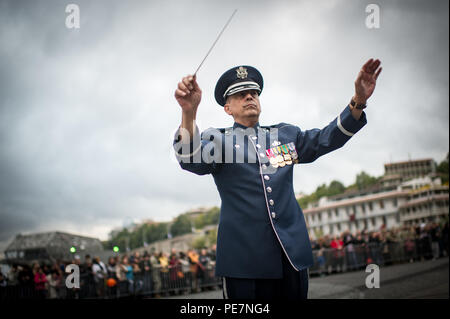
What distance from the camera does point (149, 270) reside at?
45.1 feet

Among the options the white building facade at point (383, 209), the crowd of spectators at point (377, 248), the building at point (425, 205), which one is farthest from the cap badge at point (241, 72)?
the building at point (425, 205)

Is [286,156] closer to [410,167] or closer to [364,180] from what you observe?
[364,180]

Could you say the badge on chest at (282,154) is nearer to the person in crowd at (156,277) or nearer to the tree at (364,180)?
the person in crowd at (156,277)

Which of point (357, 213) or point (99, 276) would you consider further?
point (357, 213)

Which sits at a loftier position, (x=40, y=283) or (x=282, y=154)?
(x=282, y=154)

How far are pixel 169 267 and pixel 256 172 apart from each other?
39.6 ft

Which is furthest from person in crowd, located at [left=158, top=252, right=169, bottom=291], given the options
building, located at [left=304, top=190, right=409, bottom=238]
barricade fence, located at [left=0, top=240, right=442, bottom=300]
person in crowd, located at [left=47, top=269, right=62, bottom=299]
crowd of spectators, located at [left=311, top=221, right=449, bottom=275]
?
building, located at [left=304, top=190, right=409, bottom=238]

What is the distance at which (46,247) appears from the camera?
114 feet

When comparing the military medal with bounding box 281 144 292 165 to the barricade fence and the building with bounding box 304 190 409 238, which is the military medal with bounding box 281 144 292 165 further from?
the building with bounding box 304 190 409 238

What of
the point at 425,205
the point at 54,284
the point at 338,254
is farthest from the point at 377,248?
the point at 425,205
